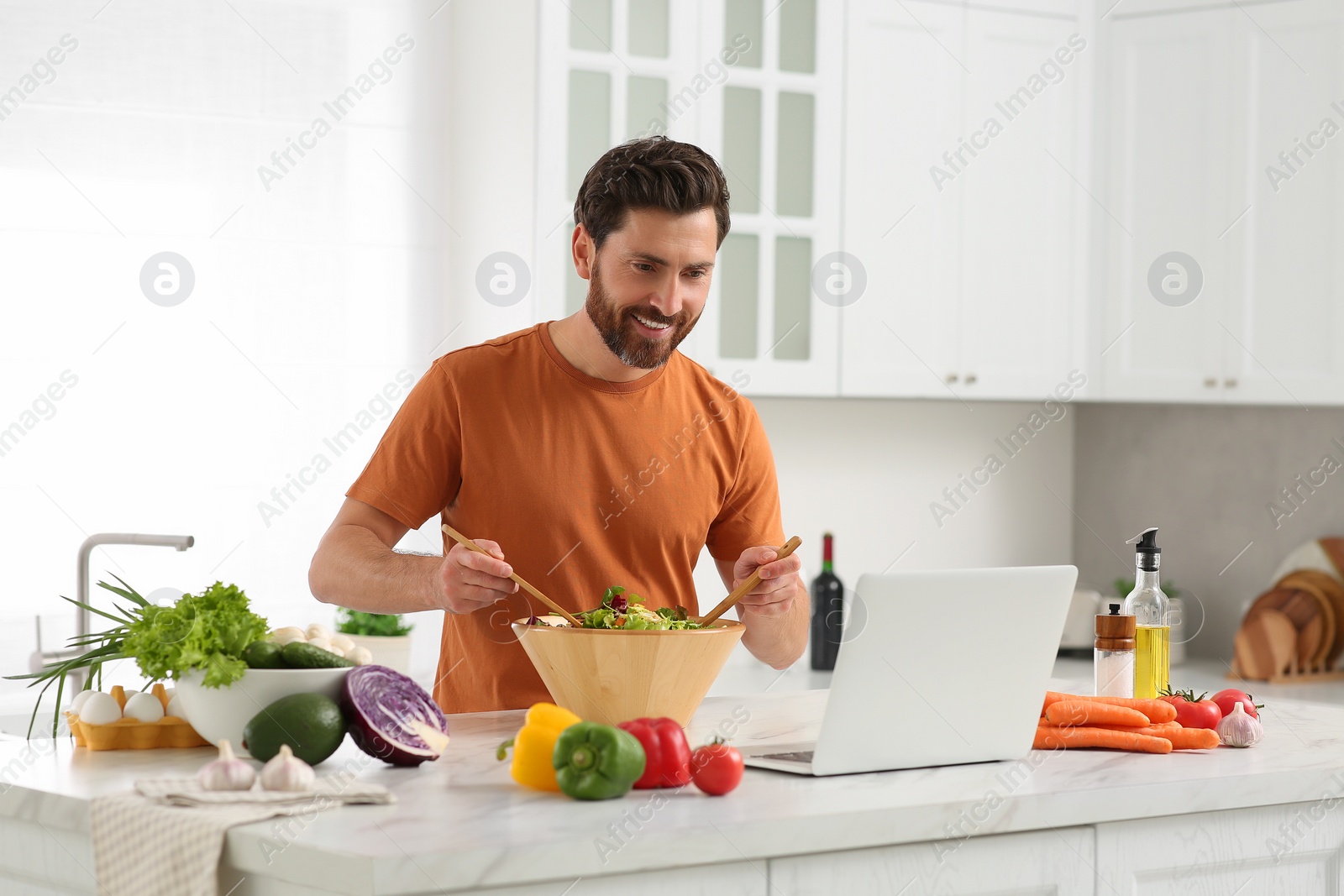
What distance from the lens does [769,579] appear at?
1868mm

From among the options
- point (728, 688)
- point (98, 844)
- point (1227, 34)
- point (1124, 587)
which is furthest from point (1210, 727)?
point (1227, 34)

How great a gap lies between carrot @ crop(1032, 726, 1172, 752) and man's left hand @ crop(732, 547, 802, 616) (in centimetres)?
34

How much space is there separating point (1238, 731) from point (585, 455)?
92 cm

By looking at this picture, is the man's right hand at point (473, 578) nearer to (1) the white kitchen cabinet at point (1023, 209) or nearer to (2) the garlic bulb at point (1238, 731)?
(2) the garlic bulb at point (1238, 731)

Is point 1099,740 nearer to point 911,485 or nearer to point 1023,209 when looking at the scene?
point 1023,209

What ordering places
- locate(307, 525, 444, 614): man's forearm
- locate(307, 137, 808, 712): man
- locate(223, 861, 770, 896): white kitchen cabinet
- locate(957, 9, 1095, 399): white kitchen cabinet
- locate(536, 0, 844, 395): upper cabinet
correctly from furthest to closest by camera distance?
1. locate(957, 9, 1095, 399): white kitchen cabinet
2. locate(536, 0, 844, 395): upper cabinet
3. locate(307, 137, 808, 712): man
4. locate(307, 525, 444, 614): man's forearm
5. locate(223, 861, 770, 896): white kitchen cabinet

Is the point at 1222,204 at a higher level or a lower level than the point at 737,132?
lower

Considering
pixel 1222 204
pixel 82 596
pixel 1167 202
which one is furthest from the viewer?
pixel 1167 202

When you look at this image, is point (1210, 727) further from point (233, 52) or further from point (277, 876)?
point (233, 52)

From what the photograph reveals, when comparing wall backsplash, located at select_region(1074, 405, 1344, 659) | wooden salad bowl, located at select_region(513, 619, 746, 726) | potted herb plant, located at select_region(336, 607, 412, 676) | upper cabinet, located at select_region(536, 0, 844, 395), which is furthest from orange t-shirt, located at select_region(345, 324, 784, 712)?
wall backsplash, located at select_region(1074, 405, 1344, 659)

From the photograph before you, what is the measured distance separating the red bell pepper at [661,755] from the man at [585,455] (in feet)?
1.71

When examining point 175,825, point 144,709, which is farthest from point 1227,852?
point 144,709

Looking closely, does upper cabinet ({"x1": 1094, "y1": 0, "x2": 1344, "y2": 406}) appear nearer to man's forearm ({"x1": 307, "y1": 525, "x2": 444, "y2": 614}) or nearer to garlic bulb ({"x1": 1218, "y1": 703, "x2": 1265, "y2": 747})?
garlic bulb ({"x1": 1218, "y1": 703, "x2": 1265, "y2": 747})

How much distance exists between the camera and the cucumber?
5.39 feet
